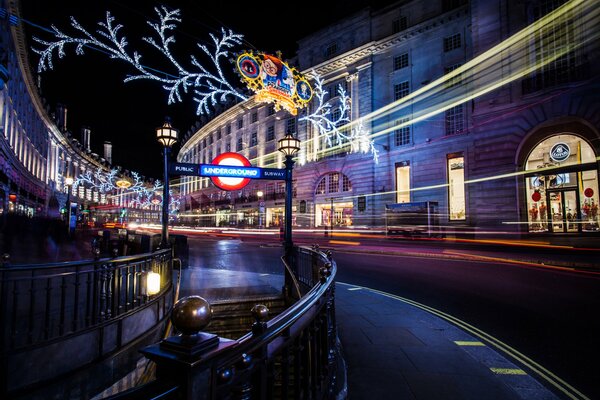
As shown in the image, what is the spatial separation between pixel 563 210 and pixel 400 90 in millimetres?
18310

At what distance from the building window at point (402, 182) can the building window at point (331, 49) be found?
1607 centimetres

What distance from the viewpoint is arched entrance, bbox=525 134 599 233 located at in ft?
65.7

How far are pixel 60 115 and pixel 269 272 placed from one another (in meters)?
93.7

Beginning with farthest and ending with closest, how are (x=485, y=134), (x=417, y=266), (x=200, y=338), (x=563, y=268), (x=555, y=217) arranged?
(x=485, y=134)
(x=555, y=217)
(x=417, y=266)
(x=563, y=268)
(x=200, y=338)

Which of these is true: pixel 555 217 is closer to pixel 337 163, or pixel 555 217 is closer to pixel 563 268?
pixel 563 268

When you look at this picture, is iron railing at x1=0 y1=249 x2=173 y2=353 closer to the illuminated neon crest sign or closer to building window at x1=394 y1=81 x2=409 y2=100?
the illuminated neon crest sign

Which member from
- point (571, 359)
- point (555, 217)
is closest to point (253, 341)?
point (571, 359)

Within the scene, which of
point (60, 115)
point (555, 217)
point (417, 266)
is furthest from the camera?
point (60, 115)

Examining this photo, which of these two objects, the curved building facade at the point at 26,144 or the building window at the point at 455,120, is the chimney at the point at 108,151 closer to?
the curved building facade at the point at 26,144

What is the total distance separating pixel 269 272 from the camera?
12805mm

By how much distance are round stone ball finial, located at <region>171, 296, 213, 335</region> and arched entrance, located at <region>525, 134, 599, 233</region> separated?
82.1ft

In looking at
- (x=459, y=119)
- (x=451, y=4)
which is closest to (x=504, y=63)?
(x=459, y=119)

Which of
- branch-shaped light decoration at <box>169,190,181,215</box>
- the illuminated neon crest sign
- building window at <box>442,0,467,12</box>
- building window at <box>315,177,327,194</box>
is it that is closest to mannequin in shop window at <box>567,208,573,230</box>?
the illuminated neon crest sign

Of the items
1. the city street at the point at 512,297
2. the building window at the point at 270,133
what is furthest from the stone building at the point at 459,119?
the city street at the point at 512,297
